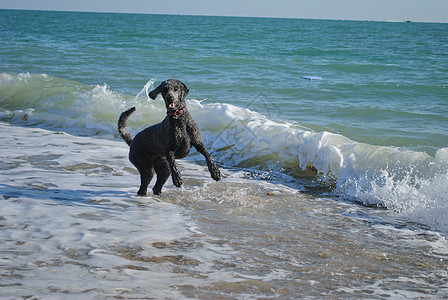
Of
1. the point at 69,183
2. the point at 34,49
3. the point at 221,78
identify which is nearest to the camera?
the point at 69,183

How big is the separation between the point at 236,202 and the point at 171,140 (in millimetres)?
1333

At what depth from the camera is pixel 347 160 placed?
25.5 ft

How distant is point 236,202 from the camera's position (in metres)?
6.00

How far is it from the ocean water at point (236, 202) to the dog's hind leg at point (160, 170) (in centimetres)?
13

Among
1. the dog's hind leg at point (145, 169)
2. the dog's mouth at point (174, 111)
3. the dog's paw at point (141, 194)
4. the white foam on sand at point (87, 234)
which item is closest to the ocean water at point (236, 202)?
the white foam on sand at point (87, 234)

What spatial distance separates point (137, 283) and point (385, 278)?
1965 mm

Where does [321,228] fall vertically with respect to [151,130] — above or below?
below

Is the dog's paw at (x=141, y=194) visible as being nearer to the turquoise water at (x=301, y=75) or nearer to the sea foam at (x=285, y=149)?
the sea foam at (x=285, y=149)

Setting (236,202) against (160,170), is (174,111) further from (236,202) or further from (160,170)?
(236,202)

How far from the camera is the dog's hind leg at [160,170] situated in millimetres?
5684

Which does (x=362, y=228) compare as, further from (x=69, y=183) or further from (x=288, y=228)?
(x=69, y=183)

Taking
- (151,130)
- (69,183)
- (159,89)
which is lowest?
(69,183)

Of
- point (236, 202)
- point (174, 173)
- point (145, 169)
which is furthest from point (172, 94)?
point (236, 202)

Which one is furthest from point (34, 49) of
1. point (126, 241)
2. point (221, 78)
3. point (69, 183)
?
point (126, 241)
